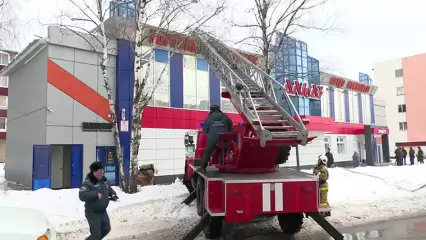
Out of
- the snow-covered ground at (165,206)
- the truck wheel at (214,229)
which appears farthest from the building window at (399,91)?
the truck wheel at (214,229)

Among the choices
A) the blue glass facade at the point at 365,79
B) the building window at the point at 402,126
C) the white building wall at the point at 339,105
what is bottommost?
the building window at the point at 402,126

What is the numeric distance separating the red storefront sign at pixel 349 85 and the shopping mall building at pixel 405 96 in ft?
80.5

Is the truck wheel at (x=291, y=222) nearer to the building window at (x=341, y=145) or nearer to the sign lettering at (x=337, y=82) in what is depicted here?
the sign lettering at (x=337, y=82)

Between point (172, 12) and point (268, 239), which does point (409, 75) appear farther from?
point (268, 239)

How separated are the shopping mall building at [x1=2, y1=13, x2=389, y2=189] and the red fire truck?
7649mm

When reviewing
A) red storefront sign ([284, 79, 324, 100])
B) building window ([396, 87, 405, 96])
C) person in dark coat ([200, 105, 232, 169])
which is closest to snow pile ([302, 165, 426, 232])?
person in dark coat ([200, 105, 232, 169])

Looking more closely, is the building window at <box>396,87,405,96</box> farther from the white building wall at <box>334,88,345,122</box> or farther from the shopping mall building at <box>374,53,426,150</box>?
the white building wall at <box>334,88,345,122</box>

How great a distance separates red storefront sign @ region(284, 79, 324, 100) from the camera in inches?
1025

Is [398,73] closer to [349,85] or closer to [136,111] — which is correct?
[349,85]

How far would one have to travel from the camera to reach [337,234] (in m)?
6.66

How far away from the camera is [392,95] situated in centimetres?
5878

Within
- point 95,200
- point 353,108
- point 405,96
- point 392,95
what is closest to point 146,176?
point 95,200

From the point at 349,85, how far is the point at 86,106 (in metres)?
24.5

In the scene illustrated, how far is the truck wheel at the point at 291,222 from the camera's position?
24.1 feet
